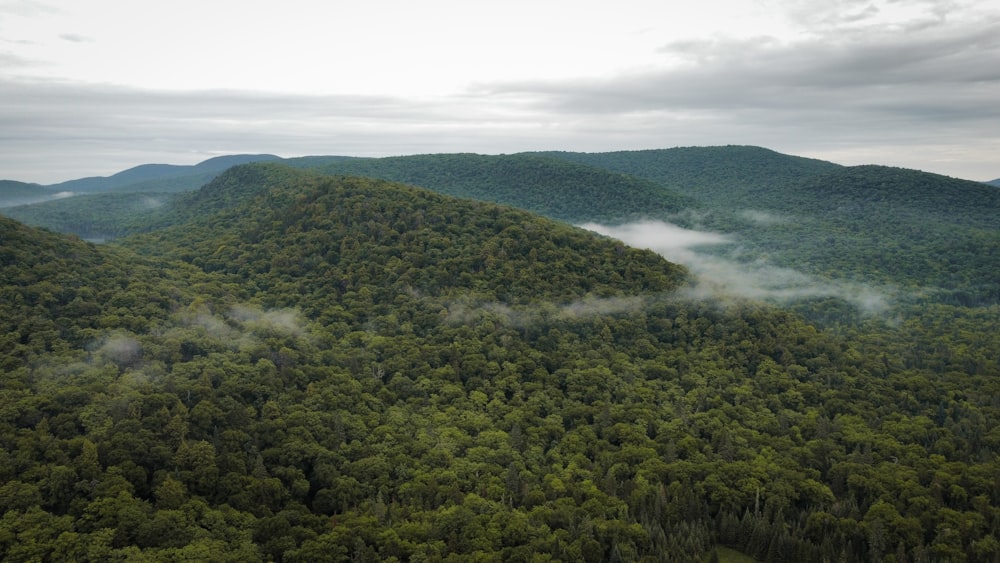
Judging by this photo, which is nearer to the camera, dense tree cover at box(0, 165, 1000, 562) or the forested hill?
dense tree cover at box(0, 165, 1000, 562)

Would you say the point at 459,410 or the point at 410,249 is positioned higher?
the point at 410,249

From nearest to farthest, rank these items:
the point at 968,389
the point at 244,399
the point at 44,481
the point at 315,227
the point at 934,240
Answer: the point at 44,481 < the point at 244,399 < the point at 968,389 < the point at 315,227 < the point at 934,240

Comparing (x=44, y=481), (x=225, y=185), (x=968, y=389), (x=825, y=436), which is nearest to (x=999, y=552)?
(x=825, y=436)

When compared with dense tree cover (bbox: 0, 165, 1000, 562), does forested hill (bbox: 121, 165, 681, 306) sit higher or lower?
higher

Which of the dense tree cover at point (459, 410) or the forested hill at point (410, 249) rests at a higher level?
the forested hill at point (410, 249)

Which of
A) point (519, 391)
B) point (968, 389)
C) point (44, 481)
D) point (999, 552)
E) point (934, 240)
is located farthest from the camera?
point (934, 240)

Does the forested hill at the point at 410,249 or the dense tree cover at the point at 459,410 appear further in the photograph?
the forested hill at the point at 410,249

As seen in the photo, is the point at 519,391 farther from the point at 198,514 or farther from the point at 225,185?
the point at 225,185

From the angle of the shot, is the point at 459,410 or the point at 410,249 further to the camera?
the point at 410,249
